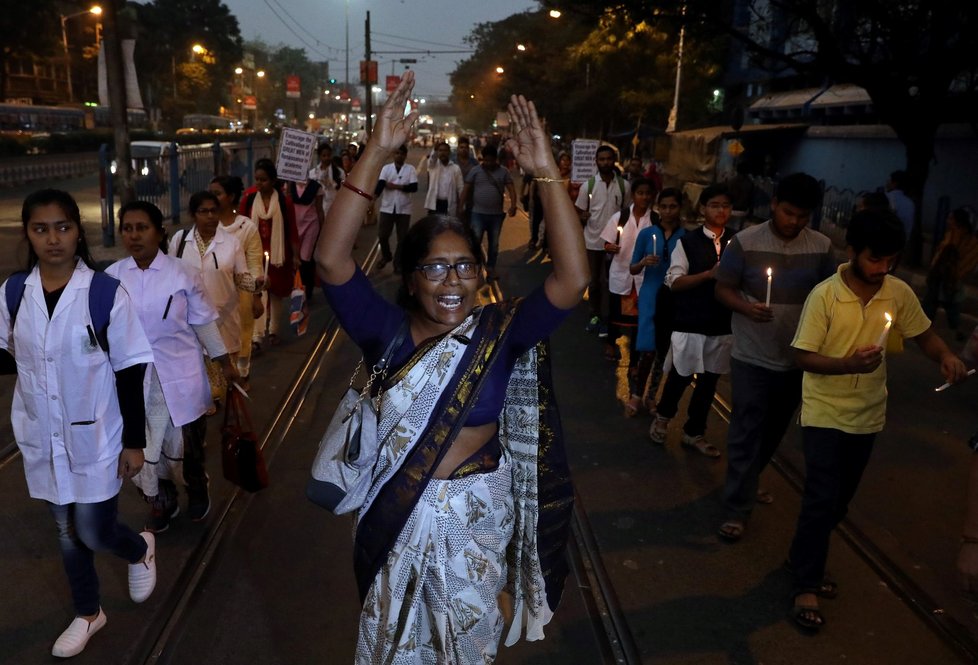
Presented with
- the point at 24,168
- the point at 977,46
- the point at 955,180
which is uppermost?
the point at 977,46

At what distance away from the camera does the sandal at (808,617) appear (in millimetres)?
3818

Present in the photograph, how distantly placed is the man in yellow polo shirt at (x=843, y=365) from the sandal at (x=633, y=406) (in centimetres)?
277

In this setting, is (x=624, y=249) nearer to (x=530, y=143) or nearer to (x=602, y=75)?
(x=530, y=143)

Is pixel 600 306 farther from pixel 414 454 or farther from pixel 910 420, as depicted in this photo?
pixel 414 454

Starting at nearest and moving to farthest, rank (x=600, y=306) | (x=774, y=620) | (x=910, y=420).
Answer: (x=774, y=620)
(x=910, y=420)
(x=600, y=306)

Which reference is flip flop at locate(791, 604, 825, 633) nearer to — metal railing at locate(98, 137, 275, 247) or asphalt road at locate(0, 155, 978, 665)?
asphalt road at locate(0, 155, 978, 665)

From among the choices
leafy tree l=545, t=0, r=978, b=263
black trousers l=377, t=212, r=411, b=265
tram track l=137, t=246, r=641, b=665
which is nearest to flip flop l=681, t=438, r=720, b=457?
tram track l=137, t=246, r=641, b=665

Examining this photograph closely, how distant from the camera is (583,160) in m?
11.7

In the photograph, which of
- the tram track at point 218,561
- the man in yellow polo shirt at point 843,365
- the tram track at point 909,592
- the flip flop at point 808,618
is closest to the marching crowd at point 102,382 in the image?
the tram track at point 218,561

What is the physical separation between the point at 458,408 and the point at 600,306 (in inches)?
296

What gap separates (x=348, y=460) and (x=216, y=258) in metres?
4.11

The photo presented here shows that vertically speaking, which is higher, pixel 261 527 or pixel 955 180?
pixel 955 180

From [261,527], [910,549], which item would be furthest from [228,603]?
[910,549]

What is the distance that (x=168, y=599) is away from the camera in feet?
12.9
